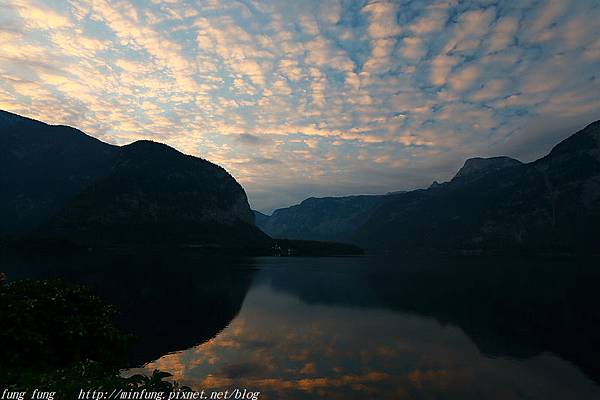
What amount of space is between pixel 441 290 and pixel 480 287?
16.8 m

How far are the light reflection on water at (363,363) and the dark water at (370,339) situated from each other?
164 mm

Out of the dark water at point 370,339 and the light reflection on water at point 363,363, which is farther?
the dark water at point 370,339

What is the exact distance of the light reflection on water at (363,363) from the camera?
4106 cm

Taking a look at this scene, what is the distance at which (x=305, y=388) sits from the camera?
4031 centimetres

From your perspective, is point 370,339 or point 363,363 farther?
point 370,339

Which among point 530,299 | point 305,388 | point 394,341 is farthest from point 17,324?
point 530,299

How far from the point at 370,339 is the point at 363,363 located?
44.1ft

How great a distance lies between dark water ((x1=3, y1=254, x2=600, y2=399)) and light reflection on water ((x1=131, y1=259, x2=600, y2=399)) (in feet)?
0.54

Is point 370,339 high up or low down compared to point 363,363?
down

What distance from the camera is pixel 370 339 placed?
2467 inches

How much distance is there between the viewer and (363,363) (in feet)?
163

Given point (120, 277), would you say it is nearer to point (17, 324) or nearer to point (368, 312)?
point (368, 312)

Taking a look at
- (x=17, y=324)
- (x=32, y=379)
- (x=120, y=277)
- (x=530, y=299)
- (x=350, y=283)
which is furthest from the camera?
(x=350, y=283)

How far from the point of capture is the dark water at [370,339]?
42713 millimetres
